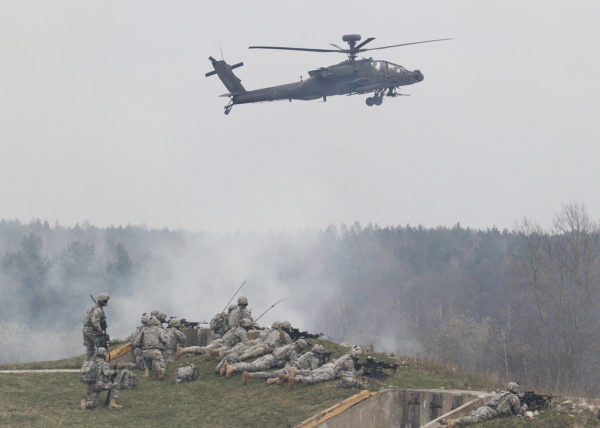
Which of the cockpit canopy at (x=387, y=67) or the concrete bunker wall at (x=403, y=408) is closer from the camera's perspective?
the concrete bunker wall at (x=403, y=408)

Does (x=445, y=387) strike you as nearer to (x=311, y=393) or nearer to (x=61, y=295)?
(x=311, y=393)

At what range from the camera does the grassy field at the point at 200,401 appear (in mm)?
19297

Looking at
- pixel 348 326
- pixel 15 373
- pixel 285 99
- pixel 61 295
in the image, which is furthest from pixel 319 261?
pixel 15 373

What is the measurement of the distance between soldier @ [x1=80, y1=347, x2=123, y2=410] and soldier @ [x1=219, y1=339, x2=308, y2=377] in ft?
12.7

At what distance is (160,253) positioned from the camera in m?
132

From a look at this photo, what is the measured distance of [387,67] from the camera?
40.5 m

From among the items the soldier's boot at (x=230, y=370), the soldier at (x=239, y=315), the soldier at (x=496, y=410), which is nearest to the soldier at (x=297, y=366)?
the soldier's boot at (x=230, y=370)

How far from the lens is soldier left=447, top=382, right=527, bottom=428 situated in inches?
679

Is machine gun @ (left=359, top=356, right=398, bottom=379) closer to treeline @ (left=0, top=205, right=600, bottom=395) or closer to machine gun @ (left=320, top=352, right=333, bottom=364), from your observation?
machine gun @ (left=320, top=352, right=333, bottom=364)

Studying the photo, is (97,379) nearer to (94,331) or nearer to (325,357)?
(94,331)

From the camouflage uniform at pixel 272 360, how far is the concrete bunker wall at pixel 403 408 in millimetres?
4173

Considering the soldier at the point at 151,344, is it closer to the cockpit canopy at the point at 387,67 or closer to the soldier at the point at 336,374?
the soldier at the point at 336,374

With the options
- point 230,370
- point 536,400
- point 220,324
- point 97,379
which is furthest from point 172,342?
point 536,400

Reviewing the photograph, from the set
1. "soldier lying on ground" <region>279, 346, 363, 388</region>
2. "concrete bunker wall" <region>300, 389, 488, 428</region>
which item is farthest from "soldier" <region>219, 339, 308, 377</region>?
"concrete bunker wall" <region>300, 389, 488, 428</region>
